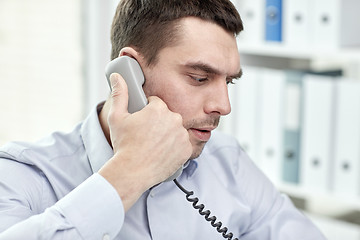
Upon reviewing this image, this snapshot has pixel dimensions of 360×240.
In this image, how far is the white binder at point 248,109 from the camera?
2.42 meters

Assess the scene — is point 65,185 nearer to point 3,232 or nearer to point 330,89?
point 3,232

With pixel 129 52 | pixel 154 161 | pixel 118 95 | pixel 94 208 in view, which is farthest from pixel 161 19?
pixel 94 208

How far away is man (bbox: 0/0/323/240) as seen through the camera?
1164mm

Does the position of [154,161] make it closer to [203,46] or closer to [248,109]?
[203,46]

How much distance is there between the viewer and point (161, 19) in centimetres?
141

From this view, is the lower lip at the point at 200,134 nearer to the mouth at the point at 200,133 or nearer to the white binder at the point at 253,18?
the mouth at the point at 200,133

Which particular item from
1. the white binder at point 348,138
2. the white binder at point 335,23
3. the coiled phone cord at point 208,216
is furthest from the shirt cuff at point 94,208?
the white binder at point 335,23

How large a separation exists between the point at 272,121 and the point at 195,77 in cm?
111

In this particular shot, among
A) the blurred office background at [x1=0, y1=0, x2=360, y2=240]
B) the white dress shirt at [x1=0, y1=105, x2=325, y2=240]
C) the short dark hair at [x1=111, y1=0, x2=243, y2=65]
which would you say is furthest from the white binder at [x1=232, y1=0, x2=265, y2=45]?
the short dark hair at [x1=111, y1=0, x2=243, y2=65]

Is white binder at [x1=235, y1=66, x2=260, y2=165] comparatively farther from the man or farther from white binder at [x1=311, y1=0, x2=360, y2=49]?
the man

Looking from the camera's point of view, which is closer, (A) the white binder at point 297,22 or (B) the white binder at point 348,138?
(B) the white binder at point 348,138

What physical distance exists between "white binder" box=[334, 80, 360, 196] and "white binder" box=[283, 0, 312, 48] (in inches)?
10.3

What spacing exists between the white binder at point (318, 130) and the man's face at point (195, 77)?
98cm

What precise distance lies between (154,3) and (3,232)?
62 centimetres
